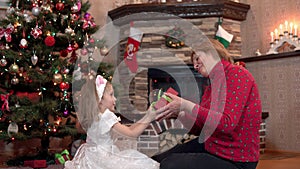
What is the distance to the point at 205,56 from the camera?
170 centimetres

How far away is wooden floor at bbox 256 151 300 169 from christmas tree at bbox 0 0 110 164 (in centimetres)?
168

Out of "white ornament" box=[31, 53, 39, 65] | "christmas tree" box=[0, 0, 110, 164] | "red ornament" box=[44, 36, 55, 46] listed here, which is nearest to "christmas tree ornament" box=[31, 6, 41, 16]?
"christmas tree" box=[0, 0, 110, 164]

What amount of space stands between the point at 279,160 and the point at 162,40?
2024 mm

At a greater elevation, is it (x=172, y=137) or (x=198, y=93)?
(x=198, y=93)

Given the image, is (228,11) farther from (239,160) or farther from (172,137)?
(239,160)

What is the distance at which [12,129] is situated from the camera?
124 inches

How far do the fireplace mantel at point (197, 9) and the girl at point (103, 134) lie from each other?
2.64 meters

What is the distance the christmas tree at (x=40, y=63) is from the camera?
10.5 feet

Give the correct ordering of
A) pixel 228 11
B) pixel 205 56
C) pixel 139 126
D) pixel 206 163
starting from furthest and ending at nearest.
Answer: pixel 228 11 → pixel 139 126 → pixel 205 56 → pixel 206 163

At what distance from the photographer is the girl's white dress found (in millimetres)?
1981

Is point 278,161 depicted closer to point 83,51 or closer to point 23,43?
point 83,51

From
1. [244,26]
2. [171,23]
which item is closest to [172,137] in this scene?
[171,23]

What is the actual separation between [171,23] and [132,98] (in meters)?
1.05

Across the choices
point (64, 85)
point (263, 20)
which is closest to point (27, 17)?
point (64, 85)
